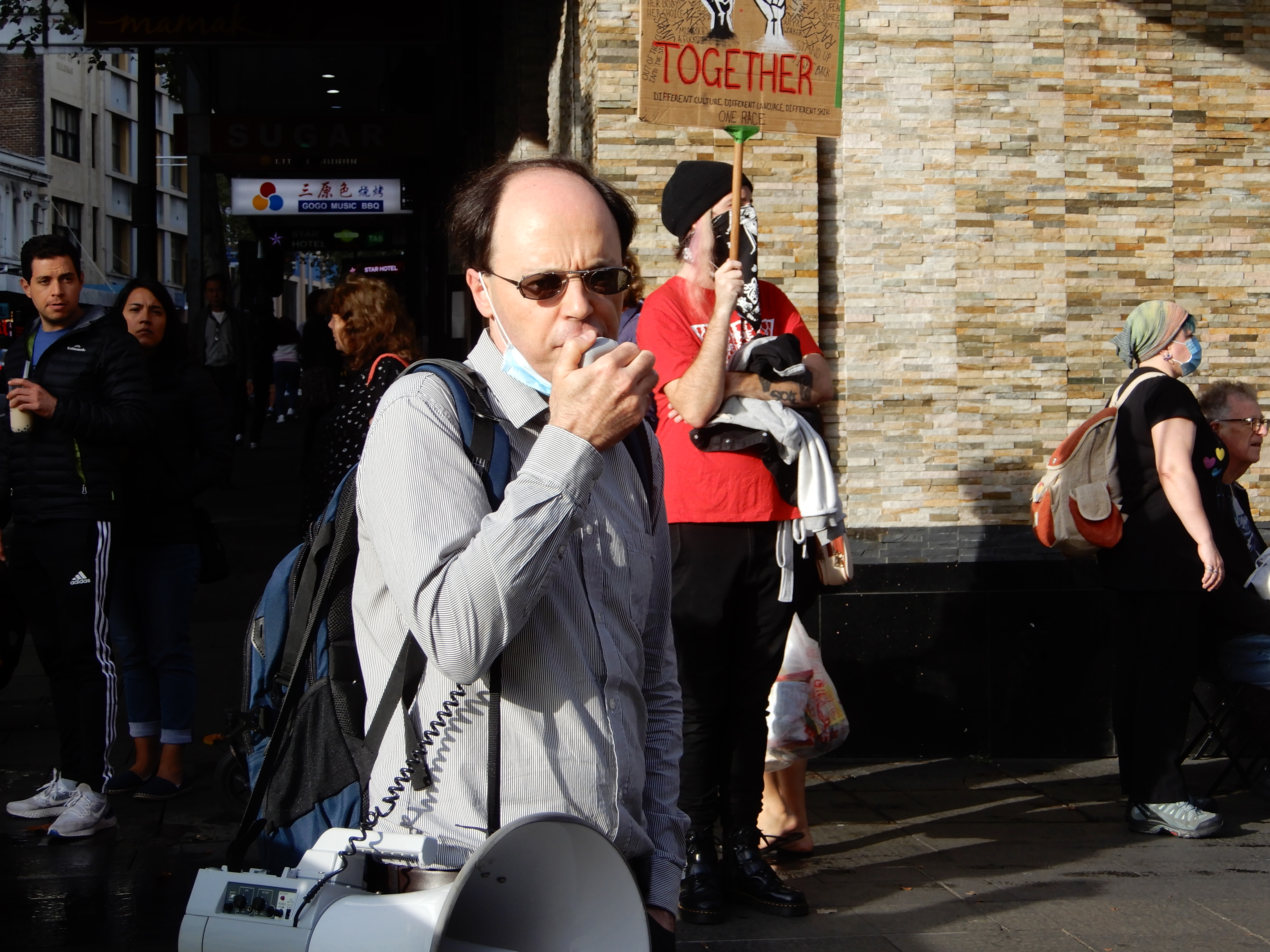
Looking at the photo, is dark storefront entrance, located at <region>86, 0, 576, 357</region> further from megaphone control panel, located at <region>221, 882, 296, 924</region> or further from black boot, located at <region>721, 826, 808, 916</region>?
black boot, located at <region>721, 826, 808, 916</region>

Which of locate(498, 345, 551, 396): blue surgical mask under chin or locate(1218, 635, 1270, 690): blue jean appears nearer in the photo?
locate(498, 345, 551, 396): blue surgical mask under chin

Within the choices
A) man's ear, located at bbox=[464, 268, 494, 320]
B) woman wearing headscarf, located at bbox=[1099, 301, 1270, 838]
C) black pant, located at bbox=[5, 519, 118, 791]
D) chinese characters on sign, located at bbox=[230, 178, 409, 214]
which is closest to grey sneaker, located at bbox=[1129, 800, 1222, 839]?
woman wearing headscarf, located at bbox=[1099, 301, 1270, 838]

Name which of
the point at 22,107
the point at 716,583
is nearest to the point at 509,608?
Result: the point at 716,583

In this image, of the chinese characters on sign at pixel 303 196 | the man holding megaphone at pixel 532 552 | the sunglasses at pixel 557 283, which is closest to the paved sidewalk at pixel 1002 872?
the man holding megaphone at pixel 532 552

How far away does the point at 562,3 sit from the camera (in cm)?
895

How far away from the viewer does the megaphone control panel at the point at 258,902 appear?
5.83 feet

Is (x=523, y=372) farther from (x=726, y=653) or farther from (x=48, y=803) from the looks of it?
(x=48, y=803)

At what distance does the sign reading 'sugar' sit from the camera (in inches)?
187

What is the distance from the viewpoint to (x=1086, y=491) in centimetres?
566

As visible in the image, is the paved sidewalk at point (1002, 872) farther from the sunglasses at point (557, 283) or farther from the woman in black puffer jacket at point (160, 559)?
the sunglasses at point (557, 283)

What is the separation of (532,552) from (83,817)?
4.33 m

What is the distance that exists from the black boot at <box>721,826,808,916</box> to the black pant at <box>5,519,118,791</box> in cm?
259

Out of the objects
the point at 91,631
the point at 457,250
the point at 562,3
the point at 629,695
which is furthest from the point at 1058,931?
the point at 562,3

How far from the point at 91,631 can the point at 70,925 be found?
4.52ft
